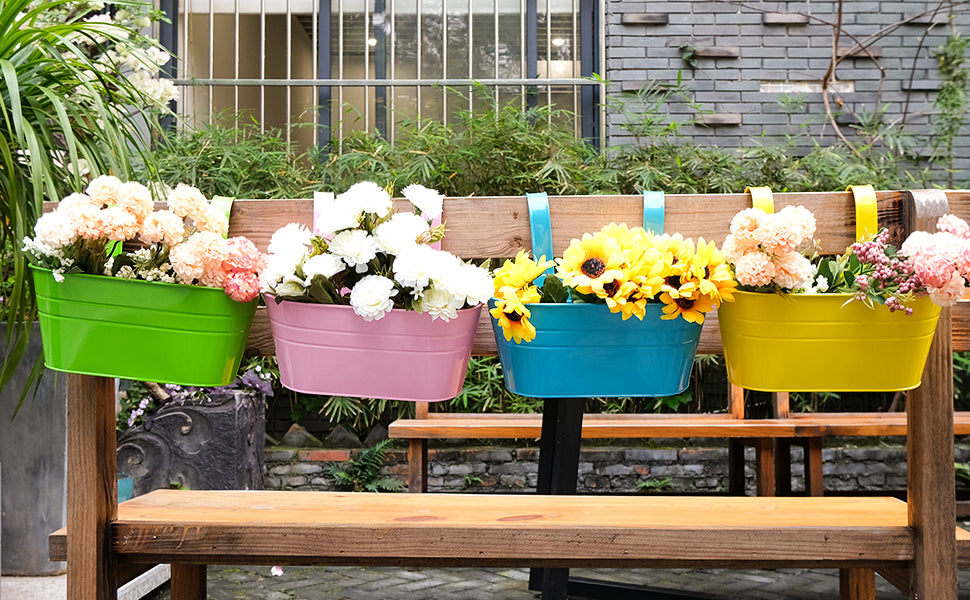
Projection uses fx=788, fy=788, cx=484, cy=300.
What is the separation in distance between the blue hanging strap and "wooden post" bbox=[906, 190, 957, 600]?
34cm

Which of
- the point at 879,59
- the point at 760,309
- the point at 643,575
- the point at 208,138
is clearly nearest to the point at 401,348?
the point at 760,309

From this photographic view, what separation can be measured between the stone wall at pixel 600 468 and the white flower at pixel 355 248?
276 centimetres

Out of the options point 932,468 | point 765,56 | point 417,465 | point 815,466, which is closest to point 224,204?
point 932,468

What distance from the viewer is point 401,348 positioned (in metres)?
1.01

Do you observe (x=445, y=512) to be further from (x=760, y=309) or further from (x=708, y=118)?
(x=708, y=118)

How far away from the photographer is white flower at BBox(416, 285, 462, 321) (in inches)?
38.0

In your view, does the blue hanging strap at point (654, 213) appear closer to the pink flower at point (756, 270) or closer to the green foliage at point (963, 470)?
the pink flower at point (756, 270)

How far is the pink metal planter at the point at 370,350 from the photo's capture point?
1.00 meters

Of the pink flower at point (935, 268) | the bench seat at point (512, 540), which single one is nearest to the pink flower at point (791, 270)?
the pink flower at point (935, 268)

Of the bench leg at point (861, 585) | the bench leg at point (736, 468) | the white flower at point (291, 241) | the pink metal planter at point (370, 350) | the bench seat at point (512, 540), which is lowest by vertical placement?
the bench leg at point (736, 468)

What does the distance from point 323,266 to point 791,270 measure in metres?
0.58

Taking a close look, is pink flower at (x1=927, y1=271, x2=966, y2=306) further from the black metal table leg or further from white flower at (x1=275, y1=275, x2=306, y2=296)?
white flower at (x1=275, y1=275, x2=306, y2=296)

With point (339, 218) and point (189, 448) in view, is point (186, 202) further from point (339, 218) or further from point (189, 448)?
point (189, 448)

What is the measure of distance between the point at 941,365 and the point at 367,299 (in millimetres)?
795
